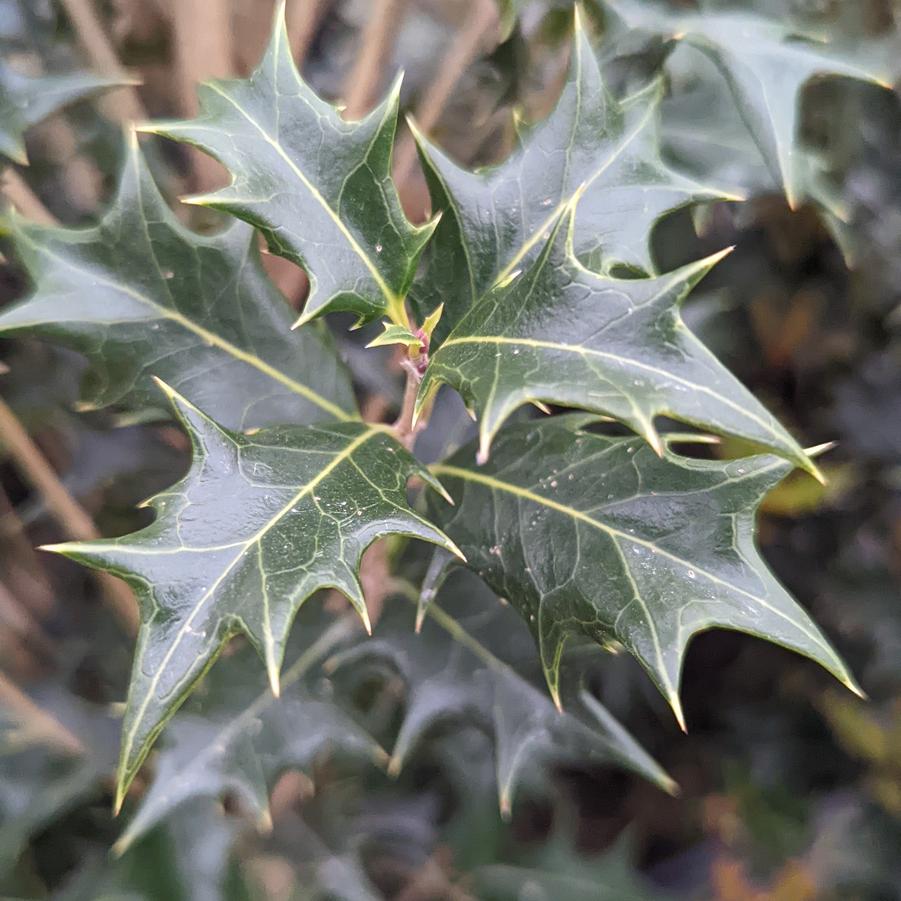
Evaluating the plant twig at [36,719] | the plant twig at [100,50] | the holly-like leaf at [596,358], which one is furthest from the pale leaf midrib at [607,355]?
the plant twig at [36,719]

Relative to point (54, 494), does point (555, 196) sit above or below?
above

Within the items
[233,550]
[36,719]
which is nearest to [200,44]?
[233,550]

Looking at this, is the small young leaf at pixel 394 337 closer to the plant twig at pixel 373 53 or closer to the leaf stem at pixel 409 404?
the leaf stem at pixel 409 404

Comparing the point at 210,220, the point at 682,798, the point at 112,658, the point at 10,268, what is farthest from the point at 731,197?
the point at 682,798

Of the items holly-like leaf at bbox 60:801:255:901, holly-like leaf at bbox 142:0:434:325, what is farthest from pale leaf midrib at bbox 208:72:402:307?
holly-like leaf at bbox 60:801:255:901

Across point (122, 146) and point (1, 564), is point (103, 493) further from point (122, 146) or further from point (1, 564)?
point (122, 146)

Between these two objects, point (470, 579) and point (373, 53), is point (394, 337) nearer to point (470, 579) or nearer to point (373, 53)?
point (470, 579)
